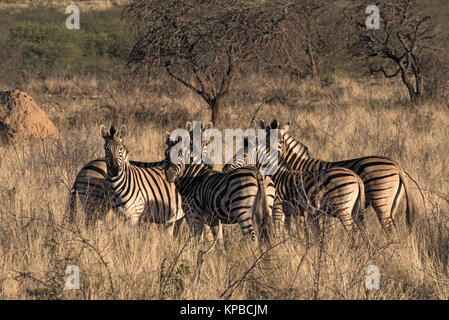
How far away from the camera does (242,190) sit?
562 centimetres

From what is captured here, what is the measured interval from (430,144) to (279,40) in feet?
12.6

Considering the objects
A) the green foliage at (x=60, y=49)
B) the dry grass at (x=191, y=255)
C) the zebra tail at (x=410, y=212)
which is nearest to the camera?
the dry grass at (x=191, y=255)

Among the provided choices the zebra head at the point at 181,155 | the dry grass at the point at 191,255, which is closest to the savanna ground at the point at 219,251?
the dry grass at the point at 191,255

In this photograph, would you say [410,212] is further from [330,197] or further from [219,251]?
[219,251]

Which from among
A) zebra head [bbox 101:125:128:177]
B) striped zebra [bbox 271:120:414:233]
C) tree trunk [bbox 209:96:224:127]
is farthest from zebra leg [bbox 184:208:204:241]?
tree trunk [bbox 209:96:224:127]

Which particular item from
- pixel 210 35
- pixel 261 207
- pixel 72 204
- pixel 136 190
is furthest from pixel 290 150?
pixel 210 35

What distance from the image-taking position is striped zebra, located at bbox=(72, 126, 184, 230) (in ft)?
20.0

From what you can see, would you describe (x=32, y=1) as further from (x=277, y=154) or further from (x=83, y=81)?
(x=277, y=154)

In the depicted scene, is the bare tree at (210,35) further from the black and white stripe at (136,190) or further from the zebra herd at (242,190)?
the black and white stripe at (136,190)

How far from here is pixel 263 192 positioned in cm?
568

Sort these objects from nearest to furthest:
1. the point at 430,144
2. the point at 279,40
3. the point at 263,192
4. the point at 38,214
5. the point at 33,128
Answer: the point at 263,192 → the point at 38,214 → the point at 430,144 → the point at 33,128 → the point at 279,40

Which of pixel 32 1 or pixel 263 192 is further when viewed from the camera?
pixel 32 1

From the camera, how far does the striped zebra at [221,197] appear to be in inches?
222
